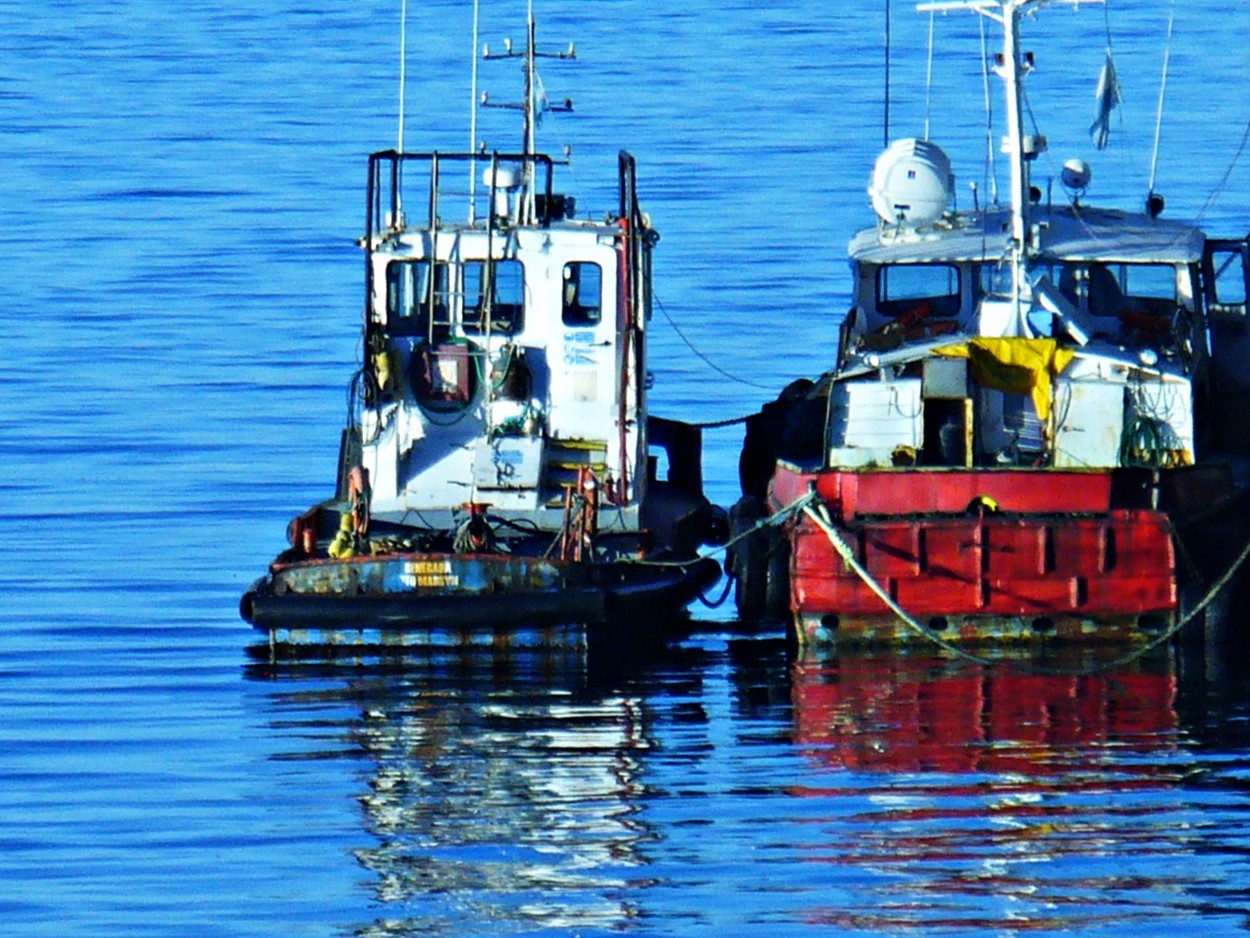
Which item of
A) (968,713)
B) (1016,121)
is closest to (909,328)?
(1016,121)

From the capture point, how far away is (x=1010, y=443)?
23.3m

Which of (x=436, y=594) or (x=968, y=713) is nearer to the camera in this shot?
(x=968, y=713)

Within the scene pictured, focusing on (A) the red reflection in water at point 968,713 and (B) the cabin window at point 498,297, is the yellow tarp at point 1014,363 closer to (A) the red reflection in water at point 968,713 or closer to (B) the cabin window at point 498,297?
(A) the red reflection in water at point 968,713

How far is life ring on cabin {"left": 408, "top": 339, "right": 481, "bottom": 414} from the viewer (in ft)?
80.5

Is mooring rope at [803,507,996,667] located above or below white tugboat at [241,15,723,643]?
below

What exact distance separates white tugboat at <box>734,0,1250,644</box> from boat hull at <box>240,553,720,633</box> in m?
1.65

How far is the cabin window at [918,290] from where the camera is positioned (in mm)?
26234

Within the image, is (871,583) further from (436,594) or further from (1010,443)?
(436,594)

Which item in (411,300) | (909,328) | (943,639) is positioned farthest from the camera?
(909,328)

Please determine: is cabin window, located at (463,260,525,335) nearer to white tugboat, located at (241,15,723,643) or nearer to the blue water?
white tugboat, located at (241,15,723,643)

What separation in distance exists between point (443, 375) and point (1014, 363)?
15.7ft

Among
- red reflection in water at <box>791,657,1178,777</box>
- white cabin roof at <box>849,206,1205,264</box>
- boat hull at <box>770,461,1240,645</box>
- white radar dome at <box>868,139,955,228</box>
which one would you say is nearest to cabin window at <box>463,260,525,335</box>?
white cabin roof at <box>849,206,1205,264</box>

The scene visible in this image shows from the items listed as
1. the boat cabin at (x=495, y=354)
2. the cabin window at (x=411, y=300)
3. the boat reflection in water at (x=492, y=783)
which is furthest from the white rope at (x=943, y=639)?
the cabin window at (x=411, y=300)

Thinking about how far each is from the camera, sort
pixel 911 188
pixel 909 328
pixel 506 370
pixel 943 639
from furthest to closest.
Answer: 1. pixel 911 188
2. pixel 909 328
3. pixel 506 370
4. pixel 943 639
